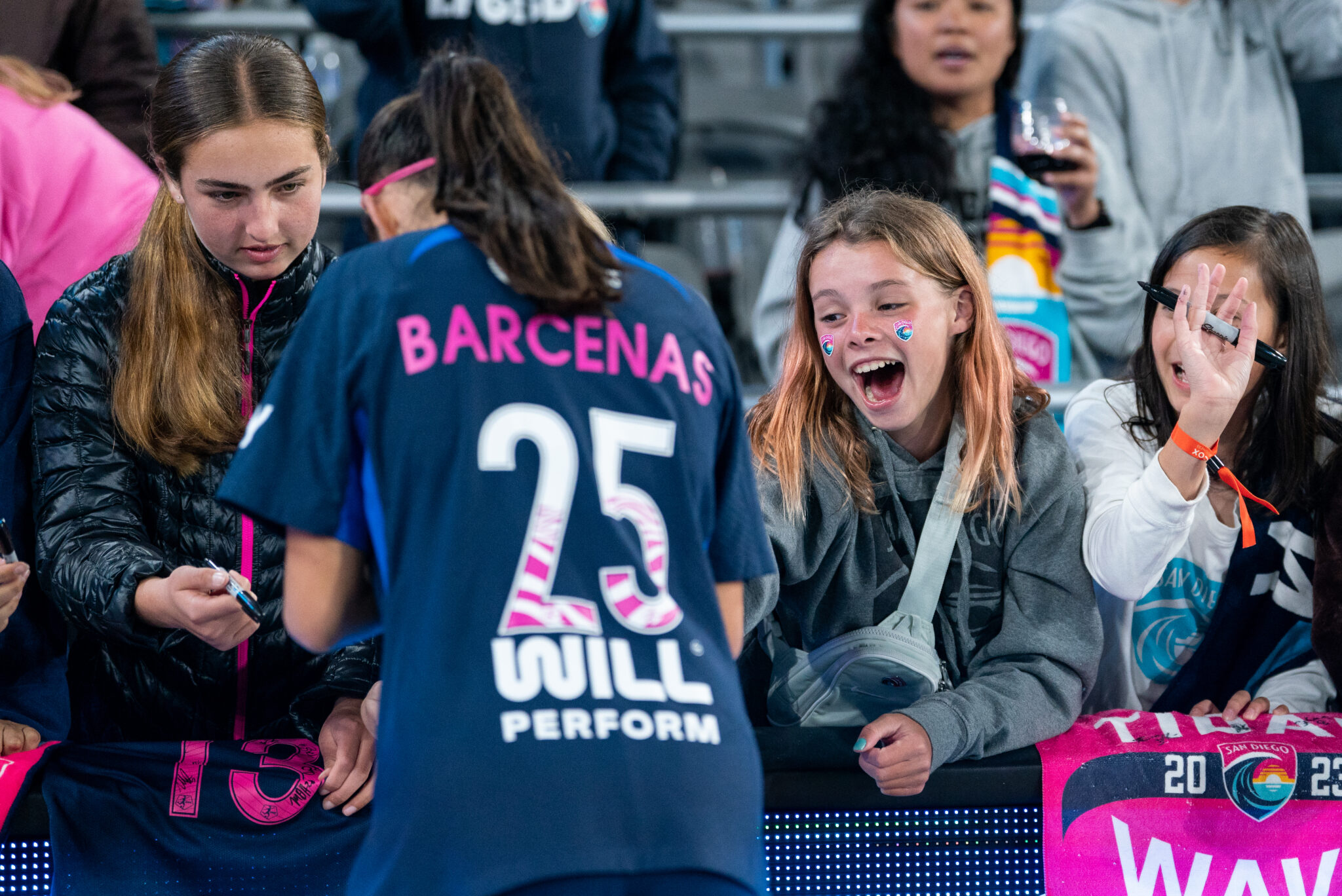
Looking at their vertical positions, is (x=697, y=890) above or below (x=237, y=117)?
below

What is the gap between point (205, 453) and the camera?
2.05 m

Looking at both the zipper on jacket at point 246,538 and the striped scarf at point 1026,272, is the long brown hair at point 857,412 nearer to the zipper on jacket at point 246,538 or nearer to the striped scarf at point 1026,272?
the zipper on jacket at point 246,538

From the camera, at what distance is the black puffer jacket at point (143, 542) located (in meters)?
2.00

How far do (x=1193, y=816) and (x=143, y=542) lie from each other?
157cm

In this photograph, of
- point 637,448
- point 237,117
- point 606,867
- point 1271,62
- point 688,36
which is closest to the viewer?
point 606,867

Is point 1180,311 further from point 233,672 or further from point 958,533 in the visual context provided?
point 233,672

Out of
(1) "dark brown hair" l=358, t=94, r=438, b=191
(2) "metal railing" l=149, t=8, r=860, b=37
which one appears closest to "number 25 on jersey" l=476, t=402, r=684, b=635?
(1) "dark brown hair" l=358, t=94, r=438, b=191

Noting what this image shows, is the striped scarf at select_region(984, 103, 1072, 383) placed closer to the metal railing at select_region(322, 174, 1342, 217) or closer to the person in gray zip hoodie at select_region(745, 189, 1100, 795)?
the metal railing at select_region(322, 174, 1342, 217)

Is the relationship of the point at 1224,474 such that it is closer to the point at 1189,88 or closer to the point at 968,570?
the point at 968,570

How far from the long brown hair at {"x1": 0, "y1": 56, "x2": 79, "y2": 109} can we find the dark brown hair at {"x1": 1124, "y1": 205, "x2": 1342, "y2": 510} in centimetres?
204

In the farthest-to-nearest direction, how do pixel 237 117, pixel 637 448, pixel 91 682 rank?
pixel 91 682 < pixel 237 117 < pixel 637 448

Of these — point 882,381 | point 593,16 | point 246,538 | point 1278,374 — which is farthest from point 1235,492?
point 593,16

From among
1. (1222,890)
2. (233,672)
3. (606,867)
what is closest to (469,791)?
(606,867)

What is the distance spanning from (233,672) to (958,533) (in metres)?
1.13
